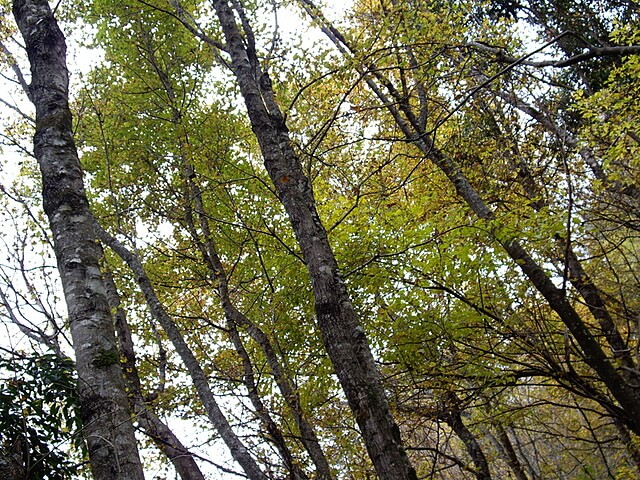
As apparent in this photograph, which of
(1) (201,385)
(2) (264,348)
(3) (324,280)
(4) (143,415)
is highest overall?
(2) (264,348)

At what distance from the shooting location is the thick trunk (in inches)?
123

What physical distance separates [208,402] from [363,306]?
10.1 feet

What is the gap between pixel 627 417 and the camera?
4.62 metres

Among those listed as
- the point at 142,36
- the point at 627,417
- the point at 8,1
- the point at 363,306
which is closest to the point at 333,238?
the point at 363,306

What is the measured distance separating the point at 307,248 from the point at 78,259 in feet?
5.37

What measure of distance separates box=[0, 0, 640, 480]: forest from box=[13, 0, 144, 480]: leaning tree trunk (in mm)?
14

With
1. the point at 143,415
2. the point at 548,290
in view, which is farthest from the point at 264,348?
the point at 548,290

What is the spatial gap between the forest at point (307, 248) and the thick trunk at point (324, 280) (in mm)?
18

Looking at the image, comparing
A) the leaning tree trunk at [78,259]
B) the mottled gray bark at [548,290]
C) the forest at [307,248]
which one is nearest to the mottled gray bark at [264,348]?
the forest at [307,248]

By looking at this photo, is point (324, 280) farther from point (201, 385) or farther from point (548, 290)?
point (548, 290)

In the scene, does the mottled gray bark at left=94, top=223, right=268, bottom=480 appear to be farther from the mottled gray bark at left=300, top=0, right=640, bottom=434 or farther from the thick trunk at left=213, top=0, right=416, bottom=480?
the mottled gray bark at left=300, top=0, right=640, bottom=434

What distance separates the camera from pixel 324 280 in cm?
360

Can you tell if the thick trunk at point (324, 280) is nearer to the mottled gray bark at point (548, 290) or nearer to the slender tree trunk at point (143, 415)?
the mottled gray bark at point (548, 290)

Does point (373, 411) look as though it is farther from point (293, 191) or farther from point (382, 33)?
point (382, 33)
